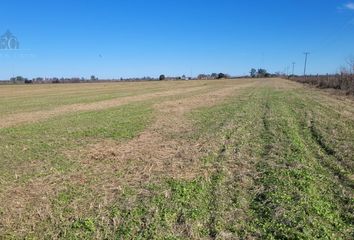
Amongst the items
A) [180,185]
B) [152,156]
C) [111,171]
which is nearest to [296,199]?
[180,185]

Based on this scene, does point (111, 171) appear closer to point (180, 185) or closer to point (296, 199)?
point (180, 185)

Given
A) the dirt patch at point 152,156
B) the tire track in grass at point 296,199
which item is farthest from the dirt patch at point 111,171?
the tire track in grass at point 296,199

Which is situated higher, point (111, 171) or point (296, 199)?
point (296, 199)

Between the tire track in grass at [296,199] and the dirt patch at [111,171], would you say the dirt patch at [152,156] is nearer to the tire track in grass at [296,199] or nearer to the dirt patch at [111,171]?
the dirt patch at [111,171]

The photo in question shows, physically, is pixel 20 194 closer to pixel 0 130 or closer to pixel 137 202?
pixel 137 202

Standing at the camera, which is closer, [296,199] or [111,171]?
[296,199]

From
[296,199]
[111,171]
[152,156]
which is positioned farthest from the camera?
[152,156]

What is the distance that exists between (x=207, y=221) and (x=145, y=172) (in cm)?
285

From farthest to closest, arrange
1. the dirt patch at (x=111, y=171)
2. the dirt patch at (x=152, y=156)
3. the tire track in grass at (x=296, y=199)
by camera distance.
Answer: the dirt patch at (x=152, y=156)
the dirt patch at (x=111, y=171)
the tire track in grass at (x=296, y=199)

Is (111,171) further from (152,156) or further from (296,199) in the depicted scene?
(296,199)

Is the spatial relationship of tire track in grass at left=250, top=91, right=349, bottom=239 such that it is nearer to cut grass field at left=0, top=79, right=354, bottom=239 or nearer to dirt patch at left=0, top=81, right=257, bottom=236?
cut grass field at left=0, top=79, right=354, bottom=239

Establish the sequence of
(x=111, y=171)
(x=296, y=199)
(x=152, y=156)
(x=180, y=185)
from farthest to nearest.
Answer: (x=152, y=156), (x=111, y=171), (x=180, y=185), (x=296, y=199)

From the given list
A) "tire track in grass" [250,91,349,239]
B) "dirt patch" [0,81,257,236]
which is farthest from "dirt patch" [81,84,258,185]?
"tire track in grass" [250,91,349,239]

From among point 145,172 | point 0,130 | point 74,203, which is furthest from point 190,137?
point 0,130
